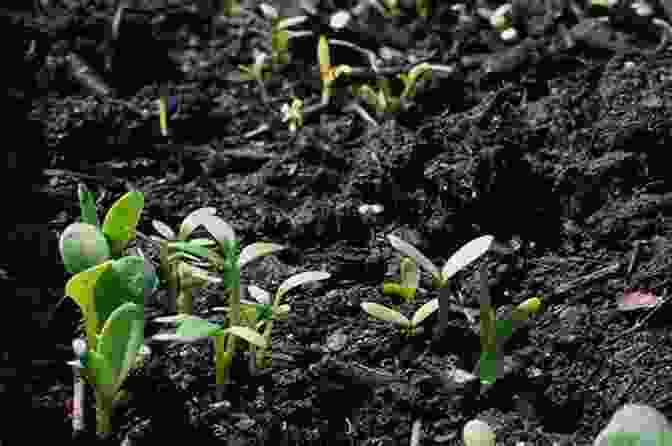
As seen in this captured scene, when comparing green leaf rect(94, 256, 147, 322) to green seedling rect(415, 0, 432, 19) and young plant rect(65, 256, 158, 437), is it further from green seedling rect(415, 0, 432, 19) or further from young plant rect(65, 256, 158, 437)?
green seedling rect(415, 0, 432, 19)

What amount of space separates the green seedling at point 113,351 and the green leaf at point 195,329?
7 cm

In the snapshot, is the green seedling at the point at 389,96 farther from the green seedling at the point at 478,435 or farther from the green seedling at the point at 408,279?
the green seedling at the point at 478,435

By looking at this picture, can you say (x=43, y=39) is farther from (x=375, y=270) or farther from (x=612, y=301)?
(x=612, y=301)

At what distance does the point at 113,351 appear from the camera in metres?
1.55

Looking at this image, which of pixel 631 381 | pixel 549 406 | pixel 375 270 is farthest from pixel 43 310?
pixel 631 381

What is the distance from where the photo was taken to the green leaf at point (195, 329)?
1.51 metres

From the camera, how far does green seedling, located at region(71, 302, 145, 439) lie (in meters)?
1.53

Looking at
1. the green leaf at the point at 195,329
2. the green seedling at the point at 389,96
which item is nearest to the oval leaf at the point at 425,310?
the green leaf at the point at 195,329

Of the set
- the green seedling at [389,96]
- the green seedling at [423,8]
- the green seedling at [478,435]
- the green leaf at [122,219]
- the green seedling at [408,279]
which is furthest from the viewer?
the green seedling at [423,8]

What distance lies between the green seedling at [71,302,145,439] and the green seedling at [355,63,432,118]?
106 centimetres

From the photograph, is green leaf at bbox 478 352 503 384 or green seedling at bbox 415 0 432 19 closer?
green leaf at bbox 478 352 503 384

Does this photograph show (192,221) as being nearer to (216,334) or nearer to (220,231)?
(220,231)

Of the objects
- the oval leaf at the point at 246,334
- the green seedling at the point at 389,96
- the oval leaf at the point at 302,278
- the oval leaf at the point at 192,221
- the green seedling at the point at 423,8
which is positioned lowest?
the oval leaf at the point at 246,334

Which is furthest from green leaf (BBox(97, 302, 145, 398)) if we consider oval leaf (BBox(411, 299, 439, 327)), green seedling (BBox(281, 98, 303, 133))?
green seedling (BBox(281, 98, 303, 133))
